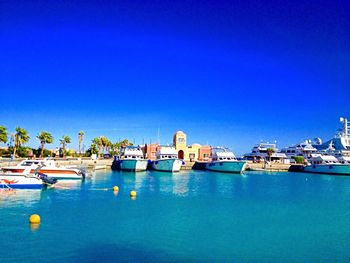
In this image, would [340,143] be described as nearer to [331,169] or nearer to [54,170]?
[331,169]

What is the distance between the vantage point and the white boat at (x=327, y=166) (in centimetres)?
8469

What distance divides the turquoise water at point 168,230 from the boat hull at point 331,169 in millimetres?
57408

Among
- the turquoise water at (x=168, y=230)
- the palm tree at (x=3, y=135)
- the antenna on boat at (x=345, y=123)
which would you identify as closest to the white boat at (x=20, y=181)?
the turquoise water at (x=168, y=230)

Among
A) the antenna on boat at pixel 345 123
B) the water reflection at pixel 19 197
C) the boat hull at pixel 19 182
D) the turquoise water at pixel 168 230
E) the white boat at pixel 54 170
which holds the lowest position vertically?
the turquoise water at pixel 168 230

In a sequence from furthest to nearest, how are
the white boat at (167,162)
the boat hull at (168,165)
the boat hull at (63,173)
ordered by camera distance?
the white boat at (167,162) → the boat hull at (168,165) → the boat hull at (63,173)

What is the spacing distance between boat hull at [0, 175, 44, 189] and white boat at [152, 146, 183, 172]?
4211cm

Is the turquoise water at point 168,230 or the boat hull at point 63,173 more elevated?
the boat hull at point 63,173

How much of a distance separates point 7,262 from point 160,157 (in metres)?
66.9

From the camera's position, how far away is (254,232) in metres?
21.1

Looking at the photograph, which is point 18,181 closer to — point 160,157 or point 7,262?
point 7,262

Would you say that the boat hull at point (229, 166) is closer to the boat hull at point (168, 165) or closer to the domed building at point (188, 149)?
the boat hull at point (168, 165)

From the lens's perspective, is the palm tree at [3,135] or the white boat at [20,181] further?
the palm tree at [3,135]

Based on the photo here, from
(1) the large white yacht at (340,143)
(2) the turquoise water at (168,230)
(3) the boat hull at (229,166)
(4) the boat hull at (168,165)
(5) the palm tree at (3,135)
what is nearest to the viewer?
(2) the turquoise water at (168,230)

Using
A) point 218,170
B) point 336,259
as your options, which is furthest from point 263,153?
point 336,259
